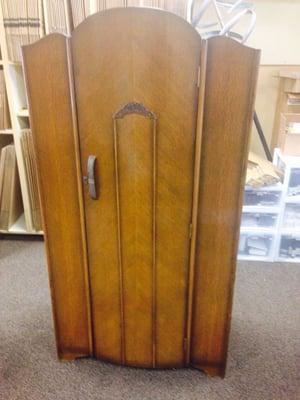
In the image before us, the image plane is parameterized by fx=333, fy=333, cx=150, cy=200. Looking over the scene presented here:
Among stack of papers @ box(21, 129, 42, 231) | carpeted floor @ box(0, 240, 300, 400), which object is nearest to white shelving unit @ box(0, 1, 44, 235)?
stack of papers @ box(21, 129, 42, 231)

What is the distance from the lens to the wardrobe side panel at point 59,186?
1.00 meters

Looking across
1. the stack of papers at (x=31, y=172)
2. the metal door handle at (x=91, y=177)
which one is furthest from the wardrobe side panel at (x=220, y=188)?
the stack of papers at (x=31, y=172)

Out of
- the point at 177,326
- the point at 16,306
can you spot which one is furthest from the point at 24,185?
the point at 177,326

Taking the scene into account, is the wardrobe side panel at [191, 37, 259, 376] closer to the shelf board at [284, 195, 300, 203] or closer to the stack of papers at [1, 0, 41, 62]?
the shelf board at [284, 195, 300, 203]

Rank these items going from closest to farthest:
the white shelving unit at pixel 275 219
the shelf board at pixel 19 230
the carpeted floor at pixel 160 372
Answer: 1. the carpeted floor at pixel 160 372
2. the white shelving unit at pixel 275 219
3. the shelf board at pixel 19 230

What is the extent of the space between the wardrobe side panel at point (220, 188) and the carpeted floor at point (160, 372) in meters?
0.12

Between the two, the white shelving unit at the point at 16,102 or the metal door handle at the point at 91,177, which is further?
the white shelving unit at the point at 16,102

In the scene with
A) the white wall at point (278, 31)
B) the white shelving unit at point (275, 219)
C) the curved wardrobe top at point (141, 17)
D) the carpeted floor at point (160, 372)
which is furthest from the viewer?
the white wall at point (278, 31)

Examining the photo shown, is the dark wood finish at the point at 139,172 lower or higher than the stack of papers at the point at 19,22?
lower

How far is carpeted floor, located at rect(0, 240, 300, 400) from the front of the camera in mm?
1310

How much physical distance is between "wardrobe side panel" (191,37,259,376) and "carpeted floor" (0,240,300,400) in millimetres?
122

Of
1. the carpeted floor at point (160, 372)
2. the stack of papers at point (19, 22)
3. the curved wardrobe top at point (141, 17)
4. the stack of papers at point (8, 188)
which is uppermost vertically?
the stack of papers at point (19, 22)

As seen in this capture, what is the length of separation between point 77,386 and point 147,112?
3.62ft

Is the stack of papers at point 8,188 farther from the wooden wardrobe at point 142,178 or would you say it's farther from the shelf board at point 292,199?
the shelf board at point 292,199
